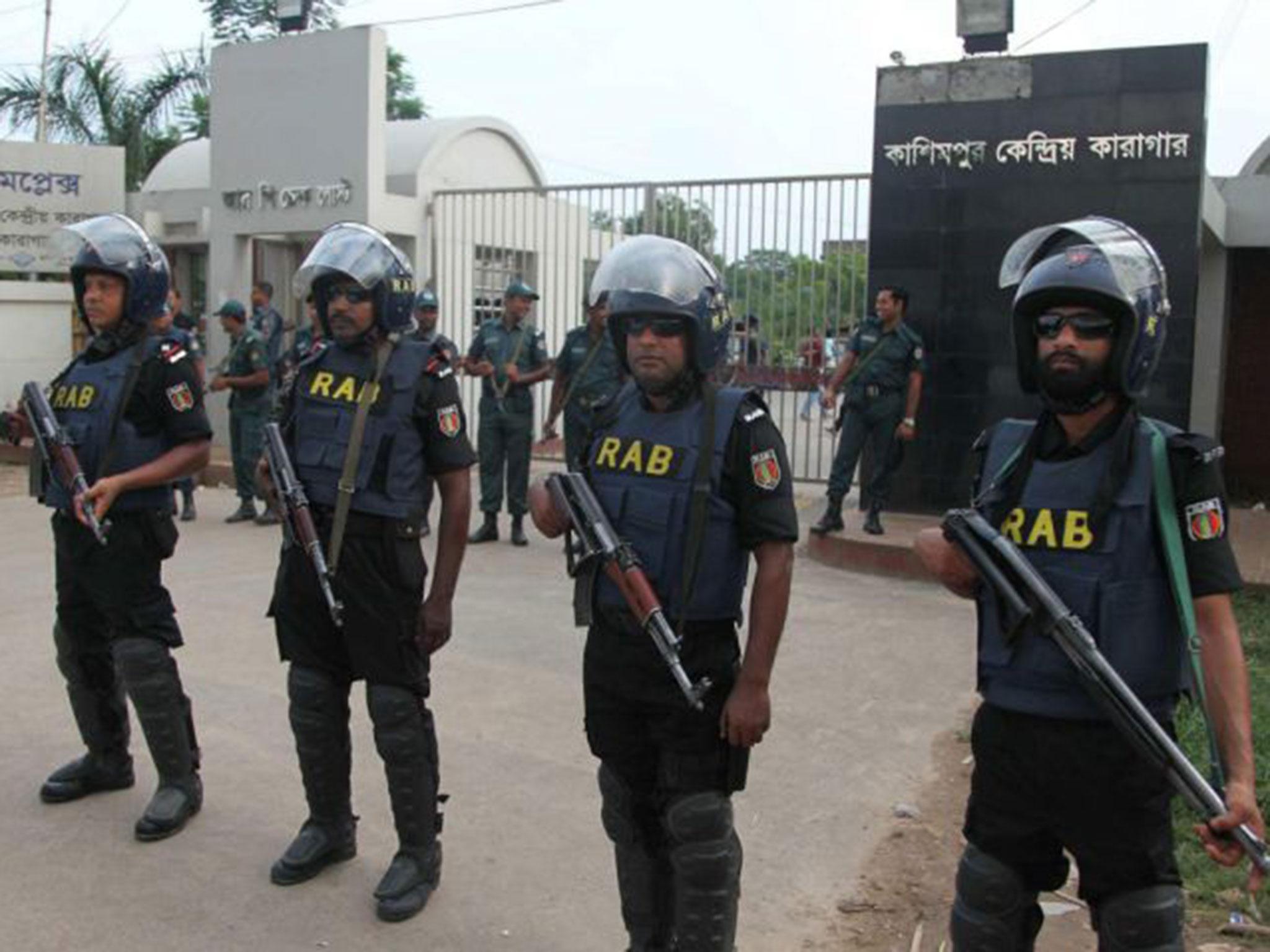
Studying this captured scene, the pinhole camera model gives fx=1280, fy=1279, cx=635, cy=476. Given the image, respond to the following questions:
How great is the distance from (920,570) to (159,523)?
5248mm

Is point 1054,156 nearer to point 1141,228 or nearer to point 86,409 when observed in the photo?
point 1141,228

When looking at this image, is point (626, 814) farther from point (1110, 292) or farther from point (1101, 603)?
point (1110, 292)

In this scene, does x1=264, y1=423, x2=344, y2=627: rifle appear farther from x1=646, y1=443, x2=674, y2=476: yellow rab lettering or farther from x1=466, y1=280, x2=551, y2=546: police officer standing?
x1=466, y1=280, x2=551, y2=546: police officer standing

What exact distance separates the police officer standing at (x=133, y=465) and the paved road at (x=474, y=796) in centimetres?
34

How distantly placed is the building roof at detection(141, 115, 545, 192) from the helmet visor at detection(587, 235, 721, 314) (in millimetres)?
11122

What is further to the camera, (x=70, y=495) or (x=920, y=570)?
(x=920, y=570)

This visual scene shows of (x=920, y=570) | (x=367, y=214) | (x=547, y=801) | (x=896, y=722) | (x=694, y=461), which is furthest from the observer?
(x=367, y=214)

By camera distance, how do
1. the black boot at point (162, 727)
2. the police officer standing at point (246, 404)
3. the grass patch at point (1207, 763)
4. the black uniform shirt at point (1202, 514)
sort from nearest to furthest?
the black uniform shirt at point (1202, 514), the grass patch at point (1207, 763), the black boot at point (162, 727), the police officer standing at point (246, 404)

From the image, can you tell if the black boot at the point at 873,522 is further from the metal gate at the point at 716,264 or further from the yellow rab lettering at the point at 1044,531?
the yellow rab lettering at the point at 1044,531

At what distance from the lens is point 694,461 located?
2795 mm

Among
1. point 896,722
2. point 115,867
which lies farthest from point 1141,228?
point 115,867

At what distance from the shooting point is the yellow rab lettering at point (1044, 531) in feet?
7.81

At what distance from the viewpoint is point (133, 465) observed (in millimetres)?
3816

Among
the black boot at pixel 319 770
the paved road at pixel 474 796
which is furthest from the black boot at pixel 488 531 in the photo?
the black boot at pixel 319 770
